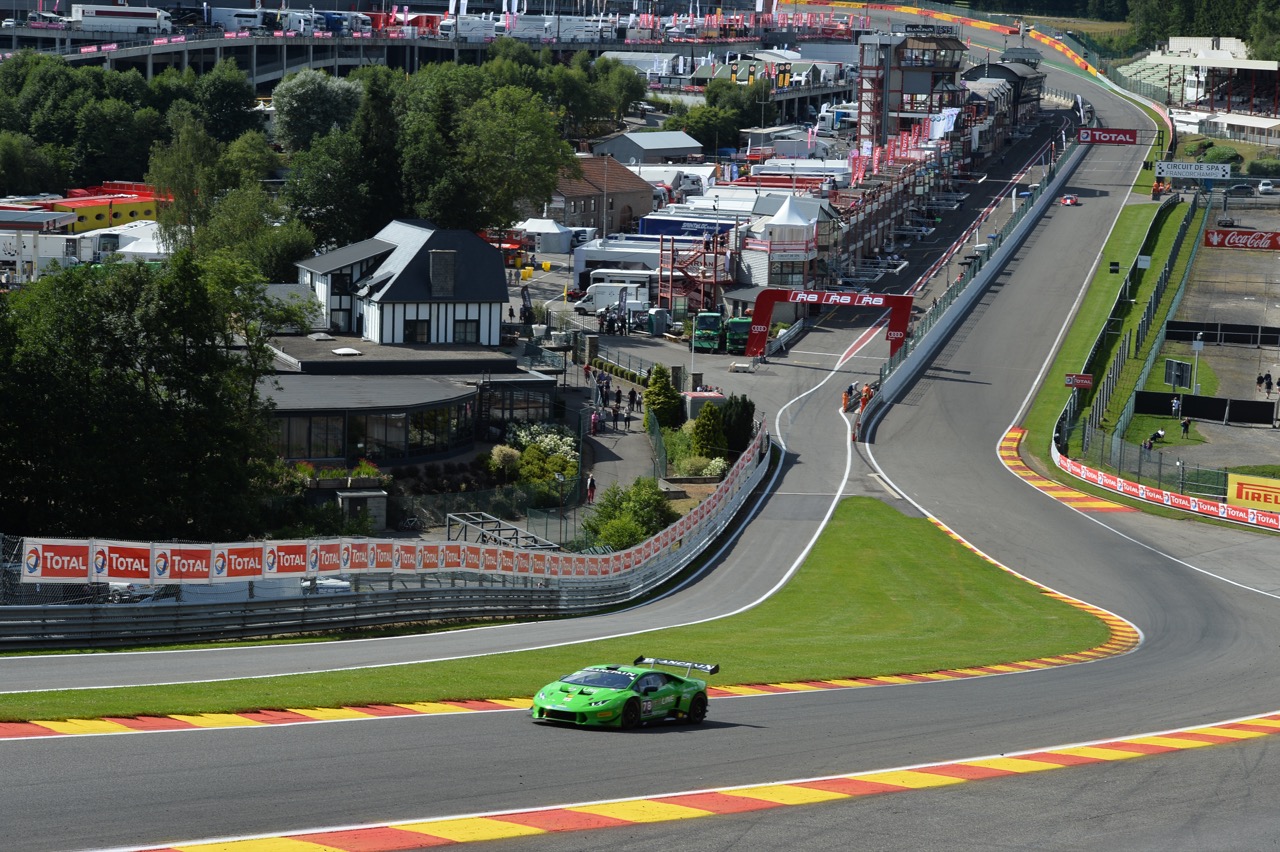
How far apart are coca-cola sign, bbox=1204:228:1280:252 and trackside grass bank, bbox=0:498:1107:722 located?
75.6 metres

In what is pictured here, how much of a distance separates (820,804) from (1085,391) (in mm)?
66842

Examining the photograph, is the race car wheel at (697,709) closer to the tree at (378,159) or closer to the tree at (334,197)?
the tree at (334,197)

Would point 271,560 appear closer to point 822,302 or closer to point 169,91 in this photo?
point 822,302

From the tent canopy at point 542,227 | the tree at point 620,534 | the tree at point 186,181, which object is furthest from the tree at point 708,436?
the tent canopy at point 542,227

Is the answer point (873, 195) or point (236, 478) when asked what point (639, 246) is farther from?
point (236, 478)

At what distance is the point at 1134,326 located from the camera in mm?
98188

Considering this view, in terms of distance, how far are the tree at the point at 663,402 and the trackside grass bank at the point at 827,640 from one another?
12167 mm

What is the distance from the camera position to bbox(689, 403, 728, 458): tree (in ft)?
219

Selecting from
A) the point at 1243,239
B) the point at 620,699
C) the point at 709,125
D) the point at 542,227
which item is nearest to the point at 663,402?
the point at 620,699

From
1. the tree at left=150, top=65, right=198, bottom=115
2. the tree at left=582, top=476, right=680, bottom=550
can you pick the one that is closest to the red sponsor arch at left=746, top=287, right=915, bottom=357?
the tree at left=582, top=476, right=680, bottom=550

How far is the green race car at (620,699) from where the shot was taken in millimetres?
26266

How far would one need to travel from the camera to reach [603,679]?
2714 centimetres

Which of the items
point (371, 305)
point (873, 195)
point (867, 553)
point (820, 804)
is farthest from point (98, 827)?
→ point (873, 195)

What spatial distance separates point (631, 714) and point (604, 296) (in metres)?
72.7
